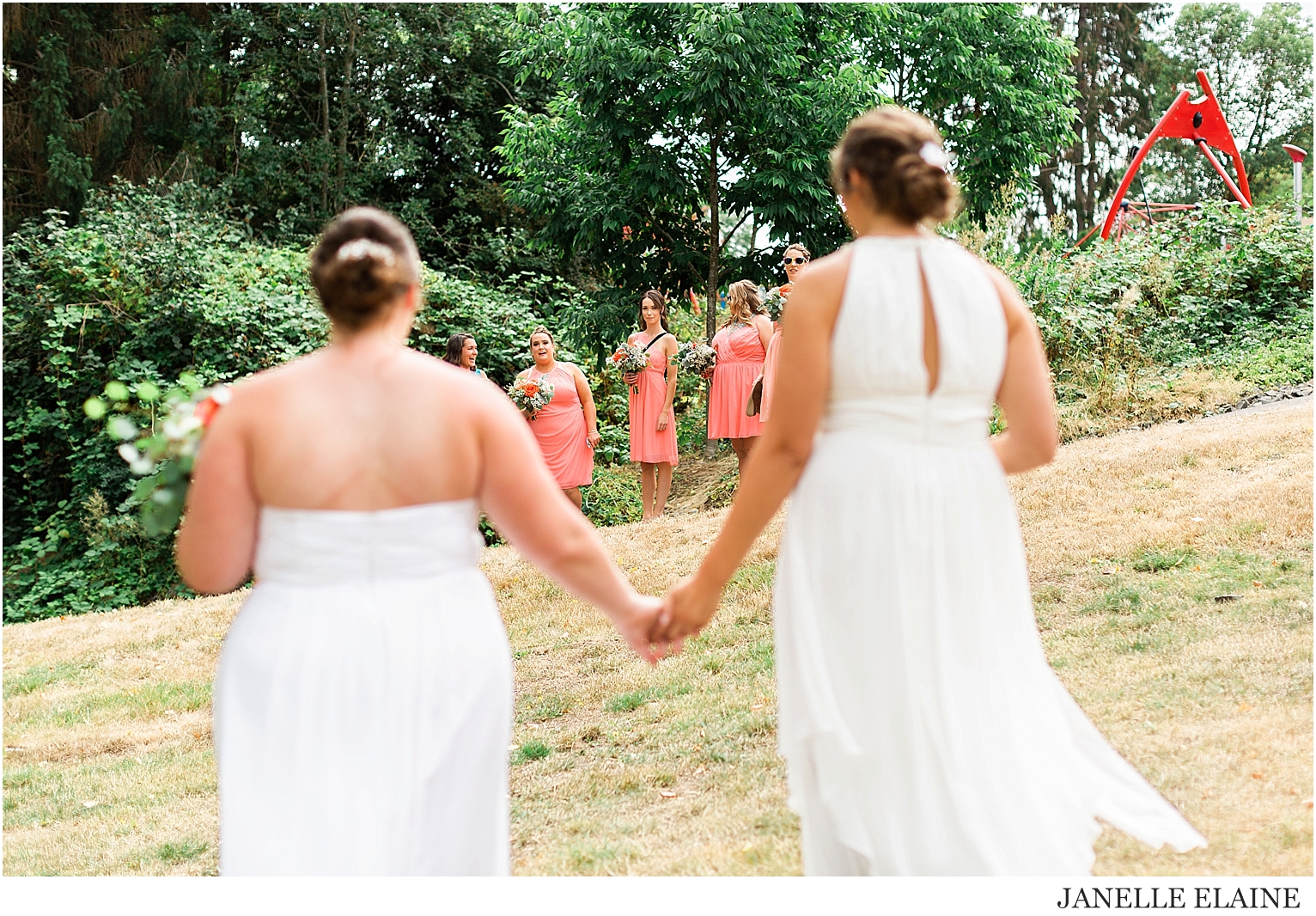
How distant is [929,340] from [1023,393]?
0.36 metres

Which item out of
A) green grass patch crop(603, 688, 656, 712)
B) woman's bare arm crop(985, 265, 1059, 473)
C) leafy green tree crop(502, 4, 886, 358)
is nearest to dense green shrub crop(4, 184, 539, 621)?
leafy green tree crop(502, 4, 886, 358)

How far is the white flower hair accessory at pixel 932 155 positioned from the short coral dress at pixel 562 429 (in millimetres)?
8218

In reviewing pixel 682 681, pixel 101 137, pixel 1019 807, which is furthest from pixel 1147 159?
pixel 1019 807

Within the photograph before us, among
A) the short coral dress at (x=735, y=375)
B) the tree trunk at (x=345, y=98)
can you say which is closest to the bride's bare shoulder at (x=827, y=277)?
the short coral dress at (x=735, y=375)

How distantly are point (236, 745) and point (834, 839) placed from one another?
153 cm

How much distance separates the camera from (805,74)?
48.9ft

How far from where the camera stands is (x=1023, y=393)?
299 cm

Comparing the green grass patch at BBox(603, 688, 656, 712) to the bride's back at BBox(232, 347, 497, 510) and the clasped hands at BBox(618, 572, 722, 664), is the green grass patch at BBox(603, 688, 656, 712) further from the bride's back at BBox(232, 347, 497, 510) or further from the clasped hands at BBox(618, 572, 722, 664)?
the bride's back at BBox(232, 347, 497, 510)

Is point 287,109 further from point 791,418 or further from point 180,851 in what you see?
point 791,418

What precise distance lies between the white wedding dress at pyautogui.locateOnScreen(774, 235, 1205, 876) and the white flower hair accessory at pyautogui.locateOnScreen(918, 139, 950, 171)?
201 millimetres

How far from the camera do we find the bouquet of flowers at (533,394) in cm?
1077

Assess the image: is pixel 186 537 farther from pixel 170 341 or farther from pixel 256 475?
pixel 170 341

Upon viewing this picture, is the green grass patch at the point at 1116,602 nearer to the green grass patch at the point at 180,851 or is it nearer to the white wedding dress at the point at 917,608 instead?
the white wedding dress at the point at 917,608

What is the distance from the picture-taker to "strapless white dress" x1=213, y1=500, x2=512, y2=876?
247 cm
